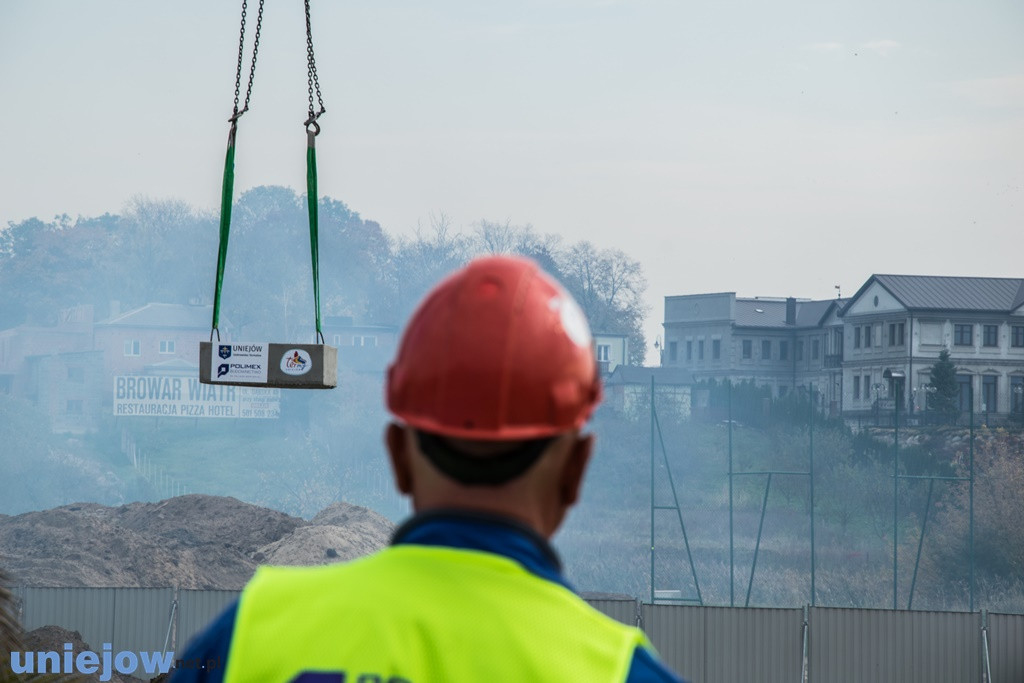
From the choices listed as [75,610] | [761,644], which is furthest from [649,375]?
[75,610]

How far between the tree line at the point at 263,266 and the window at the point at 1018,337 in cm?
1520

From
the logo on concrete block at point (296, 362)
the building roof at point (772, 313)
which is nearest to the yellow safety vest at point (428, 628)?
the logo on concrete block at point (296, 362)

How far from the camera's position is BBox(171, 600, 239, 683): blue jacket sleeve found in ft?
4.46

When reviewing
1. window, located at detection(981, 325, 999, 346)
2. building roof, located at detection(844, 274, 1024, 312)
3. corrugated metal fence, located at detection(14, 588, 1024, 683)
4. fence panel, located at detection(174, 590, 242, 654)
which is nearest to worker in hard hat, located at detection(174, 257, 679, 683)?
corrugated metal fence, located at detection(14, 588, 1024, 683)

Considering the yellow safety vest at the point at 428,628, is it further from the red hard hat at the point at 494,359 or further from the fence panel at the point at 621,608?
the fence panel at the point at 621,608

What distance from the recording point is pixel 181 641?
18.6m

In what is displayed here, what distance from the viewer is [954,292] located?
53.2 meters

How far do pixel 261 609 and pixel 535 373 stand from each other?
366mm

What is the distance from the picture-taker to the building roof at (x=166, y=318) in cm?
5331

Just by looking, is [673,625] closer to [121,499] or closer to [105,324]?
[121,499]

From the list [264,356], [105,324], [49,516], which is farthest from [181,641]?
[105,324]

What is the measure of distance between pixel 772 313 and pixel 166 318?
2832 centimetres

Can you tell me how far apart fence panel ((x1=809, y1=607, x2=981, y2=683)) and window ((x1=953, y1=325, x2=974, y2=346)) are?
35.4 metres

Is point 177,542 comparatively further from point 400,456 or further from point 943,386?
point 400,456
